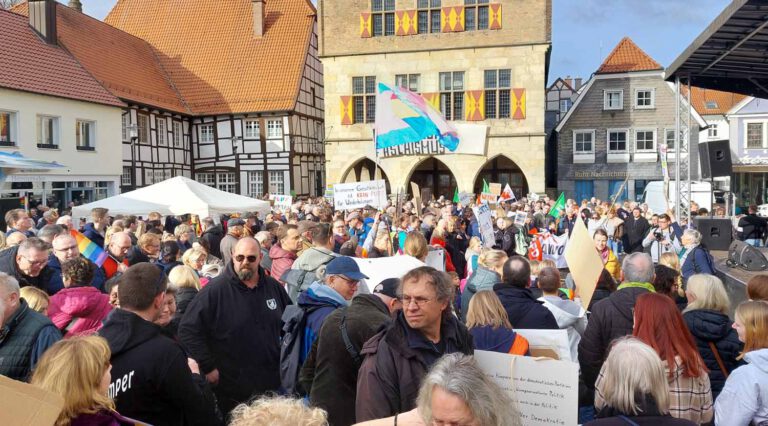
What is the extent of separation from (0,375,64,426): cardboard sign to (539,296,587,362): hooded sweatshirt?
12.7 feet

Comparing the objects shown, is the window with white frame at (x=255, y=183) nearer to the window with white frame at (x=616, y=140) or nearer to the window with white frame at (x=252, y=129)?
the window with white frame at (x=252, y=129)

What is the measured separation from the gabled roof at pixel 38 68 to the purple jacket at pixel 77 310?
2065cm

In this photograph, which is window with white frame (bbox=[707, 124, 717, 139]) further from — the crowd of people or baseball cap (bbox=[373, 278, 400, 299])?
baseball cap (bbox=[373, 278, 400, 299])

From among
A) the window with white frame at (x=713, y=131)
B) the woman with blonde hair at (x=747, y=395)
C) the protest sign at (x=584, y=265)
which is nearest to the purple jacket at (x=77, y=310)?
the woman with blonde hair at (x=747, y=395)

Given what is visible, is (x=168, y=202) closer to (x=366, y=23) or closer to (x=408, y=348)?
(x=408, y=348)

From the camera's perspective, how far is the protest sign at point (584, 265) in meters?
5.76

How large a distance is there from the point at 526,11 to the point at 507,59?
7.30 ft

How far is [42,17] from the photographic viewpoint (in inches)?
1029

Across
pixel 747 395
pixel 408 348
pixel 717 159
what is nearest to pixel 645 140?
pixel 717 159

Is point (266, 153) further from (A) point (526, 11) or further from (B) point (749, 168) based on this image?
(B) point (749, 168)

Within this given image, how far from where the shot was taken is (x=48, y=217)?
11.1m

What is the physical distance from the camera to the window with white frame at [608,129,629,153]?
33.4m

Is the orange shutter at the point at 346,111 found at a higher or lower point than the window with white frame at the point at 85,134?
higher

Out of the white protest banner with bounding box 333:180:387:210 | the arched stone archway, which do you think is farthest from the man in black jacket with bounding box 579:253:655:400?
the arched stone archway
